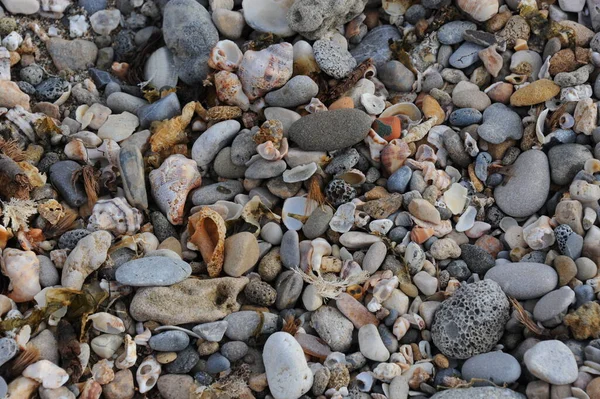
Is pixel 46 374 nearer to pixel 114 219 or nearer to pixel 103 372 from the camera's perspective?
pixel 103 372

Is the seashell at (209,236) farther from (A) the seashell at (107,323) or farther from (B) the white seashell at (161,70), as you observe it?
(B) the white seashell at (161,70)

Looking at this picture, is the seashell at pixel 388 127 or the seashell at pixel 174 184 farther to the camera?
the seashell at pixel 388 127

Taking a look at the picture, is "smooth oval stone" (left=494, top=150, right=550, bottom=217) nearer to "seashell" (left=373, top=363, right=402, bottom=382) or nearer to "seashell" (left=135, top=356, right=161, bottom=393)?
"seashell" (left=373, top=363, right=402, bottom=382)

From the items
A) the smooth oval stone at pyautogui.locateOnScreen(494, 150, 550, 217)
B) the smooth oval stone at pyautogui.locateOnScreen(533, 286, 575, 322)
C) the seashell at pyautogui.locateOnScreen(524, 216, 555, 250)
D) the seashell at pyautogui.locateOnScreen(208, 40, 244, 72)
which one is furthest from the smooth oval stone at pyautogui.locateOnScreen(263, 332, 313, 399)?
the seashell at pyautogui.locateOnScreen(208, 40, 244, 72)

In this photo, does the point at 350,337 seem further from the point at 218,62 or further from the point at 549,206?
the point at 218,62

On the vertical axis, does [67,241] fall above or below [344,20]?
below

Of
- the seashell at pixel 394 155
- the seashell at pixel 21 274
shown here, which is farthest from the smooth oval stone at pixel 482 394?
the seashell at pixel 21 274

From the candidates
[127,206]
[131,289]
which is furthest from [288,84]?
[131,289]

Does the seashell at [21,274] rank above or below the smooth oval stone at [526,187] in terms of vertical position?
above
